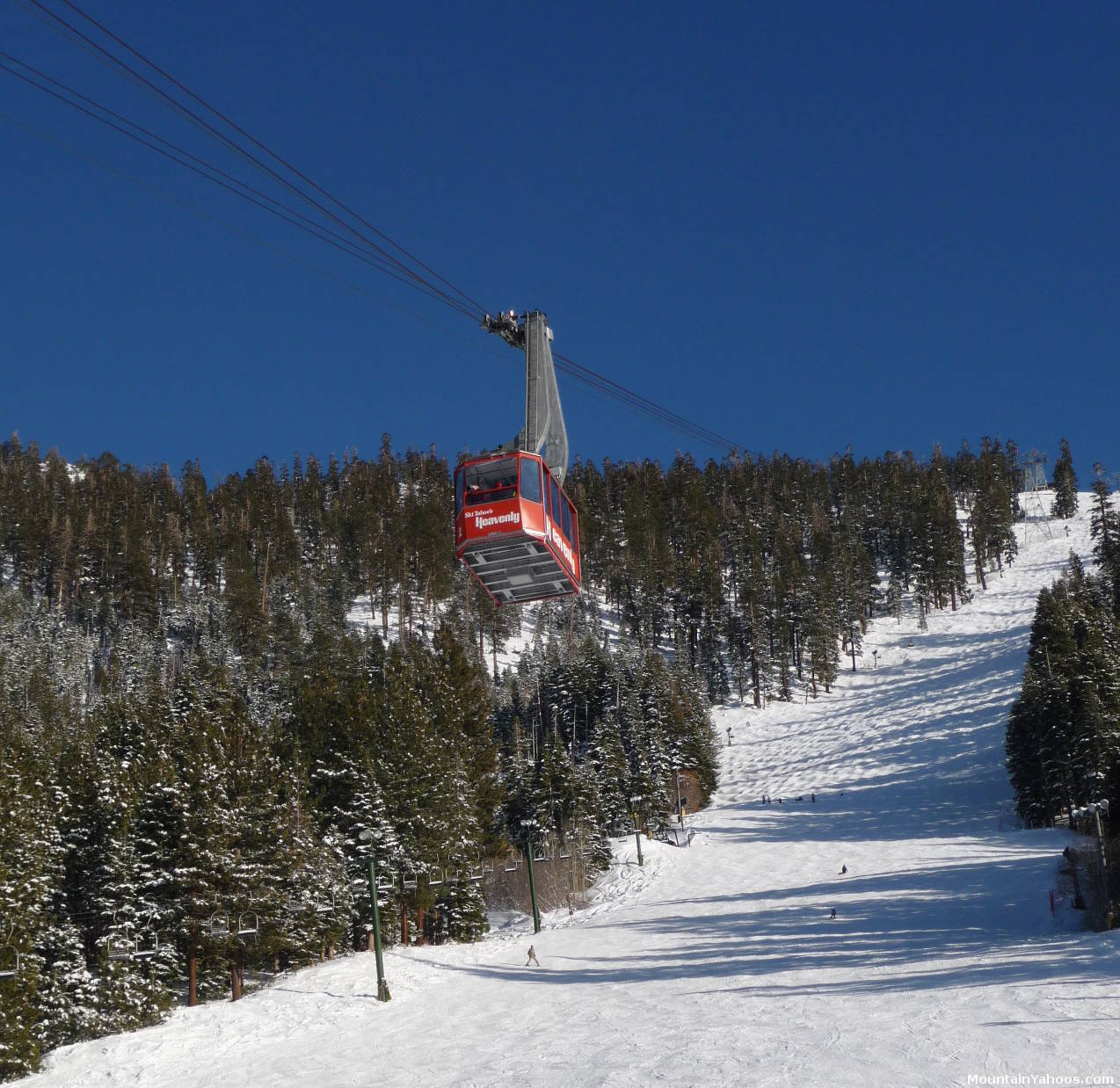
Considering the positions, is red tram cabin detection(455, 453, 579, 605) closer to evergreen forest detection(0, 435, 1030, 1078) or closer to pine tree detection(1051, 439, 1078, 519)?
evergreen forest detection(0, 435, 1030, 1078)

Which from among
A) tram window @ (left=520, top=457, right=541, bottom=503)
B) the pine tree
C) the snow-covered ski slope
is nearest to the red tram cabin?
tram window @ (left=520, top=457, right=541, bottom=503)

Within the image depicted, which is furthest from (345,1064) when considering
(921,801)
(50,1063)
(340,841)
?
(921,801)

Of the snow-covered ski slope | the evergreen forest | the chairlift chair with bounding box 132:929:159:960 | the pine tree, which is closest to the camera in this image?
the snow-covered ski slope

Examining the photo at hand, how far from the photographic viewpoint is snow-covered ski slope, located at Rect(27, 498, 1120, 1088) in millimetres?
21922

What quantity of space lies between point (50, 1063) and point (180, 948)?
6.26 meters

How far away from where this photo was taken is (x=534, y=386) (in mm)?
26344

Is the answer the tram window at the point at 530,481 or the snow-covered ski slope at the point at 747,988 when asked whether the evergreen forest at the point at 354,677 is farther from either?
the tram window at the point at 530,481

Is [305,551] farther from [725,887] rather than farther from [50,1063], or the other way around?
[50,1063]

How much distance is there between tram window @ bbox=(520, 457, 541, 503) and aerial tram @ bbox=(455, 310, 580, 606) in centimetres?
2

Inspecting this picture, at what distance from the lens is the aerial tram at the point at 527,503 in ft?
77.5

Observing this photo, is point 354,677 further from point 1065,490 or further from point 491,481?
point 1065,490

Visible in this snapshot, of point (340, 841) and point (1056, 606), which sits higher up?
point (1056, 606)

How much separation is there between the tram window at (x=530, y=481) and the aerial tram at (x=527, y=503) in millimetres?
20

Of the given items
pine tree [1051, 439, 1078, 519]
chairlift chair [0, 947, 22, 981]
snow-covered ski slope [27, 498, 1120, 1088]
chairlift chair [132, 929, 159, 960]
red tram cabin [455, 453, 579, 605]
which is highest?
pine tree [1051, 439, 1078, 519]
